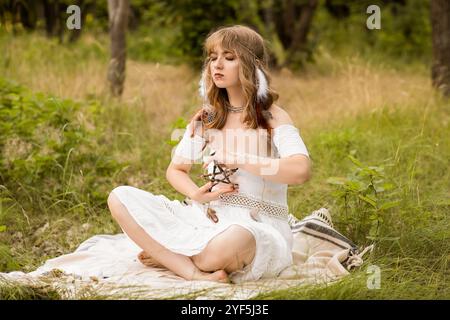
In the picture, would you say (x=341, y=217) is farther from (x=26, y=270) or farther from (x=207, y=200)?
(x=26, y=270)

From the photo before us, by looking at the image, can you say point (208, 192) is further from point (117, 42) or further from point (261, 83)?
point (117, 42)

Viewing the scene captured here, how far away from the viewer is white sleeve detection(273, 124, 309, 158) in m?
3.27

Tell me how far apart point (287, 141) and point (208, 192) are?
413mm

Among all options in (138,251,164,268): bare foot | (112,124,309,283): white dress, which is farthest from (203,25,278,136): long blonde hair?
(138,251,164,268): bare foot

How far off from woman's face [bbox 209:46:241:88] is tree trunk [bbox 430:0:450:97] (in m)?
3.76

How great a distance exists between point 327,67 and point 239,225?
19.1 feet

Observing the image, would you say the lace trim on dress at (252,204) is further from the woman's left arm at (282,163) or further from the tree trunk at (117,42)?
the tree trunk at (117,42)

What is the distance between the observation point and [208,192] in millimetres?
3373

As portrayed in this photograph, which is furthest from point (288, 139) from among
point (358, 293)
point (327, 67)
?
point (327, 67)

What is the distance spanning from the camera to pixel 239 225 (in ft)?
10.5

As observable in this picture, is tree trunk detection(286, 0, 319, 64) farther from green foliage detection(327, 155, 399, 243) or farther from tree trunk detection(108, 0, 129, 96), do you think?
green foliage detection(327, 155, 399, 243)

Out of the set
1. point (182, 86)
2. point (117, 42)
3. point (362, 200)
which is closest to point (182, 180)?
point (362, 200)

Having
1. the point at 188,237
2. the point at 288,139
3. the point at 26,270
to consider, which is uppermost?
the point at 288,139

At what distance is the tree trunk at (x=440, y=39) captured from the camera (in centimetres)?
673
